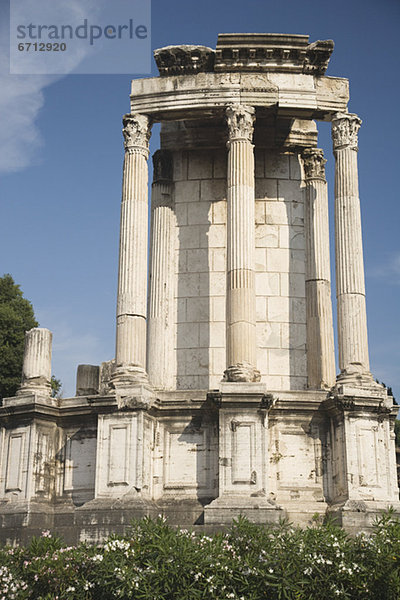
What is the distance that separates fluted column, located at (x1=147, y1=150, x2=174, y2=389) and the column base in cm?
338

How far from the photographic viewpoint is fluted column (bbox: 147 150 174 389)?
2202 centimetres

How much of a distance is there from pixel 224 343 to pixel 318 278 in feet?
10.8

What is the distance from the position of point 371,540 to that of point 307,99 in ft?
41.2

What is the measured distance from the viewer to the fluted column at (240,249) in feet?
62.7

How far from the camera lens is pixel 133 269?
20.3 metres

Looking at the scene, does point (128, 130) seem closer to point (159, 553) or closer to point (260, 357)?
point (260, 357)

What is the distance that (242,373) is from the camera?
1870 centimetres

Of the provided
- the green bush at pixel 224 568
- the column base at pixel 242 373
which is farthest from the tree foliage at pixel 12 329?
the green bush at pixel 224 568

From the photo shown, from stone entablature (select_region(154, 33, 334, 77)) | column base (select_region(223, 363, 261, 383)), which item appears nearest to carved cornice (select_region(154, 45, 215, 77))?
stone entablature (select_region(154, 33, 334, 77))

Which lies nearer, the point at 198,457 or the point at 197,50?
the point at 198,457

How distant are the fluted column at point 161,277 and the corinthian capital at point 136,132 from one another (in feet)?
7.03

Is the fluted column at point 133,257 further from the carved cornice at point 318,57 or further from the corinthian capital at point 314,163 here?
the corinthian capital at point 314,163

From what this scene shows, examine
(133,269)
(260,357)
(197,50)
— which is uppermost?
(197,50)

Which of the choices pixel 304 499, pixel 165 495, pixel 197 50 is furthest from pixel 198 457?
pixel 197 50
